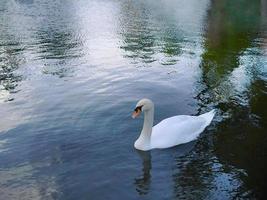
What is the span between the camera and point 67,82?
18.0 metres

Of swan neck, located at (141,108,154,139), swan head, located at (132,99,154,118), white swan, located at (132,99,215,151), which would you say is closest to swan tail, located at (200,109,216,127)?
white swan, located at (132,99,215,151)

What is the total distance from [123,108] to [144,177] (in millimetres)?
4660

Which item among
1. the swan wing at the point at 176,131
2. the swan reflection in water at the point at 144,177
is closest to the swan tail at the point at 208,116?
the swan wing at the point at 176,131

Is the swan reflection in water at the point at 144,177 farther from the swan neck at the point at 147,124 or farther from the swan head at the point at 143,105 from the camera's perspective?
the swan head at the point at 143,105

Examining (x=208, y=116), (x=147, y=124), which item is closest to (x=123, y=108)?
(x=208, y=116)

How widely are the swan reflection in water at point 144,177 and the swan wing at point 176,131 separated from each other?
432 mm

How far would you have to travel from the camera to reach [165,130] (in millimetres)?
12312

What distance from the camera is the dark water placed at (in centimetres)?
1033

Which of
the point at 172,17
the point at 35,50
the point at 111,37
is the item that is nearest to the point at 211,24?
the point at 172,17

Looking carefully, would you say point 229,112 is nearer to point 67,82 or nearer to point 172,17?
point 67,82

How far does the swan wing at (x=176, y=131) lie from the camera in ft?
39.6

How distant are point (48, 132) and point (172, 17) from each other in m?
27.0

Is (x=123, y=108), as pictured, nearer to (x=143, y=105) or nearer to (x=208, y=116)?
(x=208, y=116)

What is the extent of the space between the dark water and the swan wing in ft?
0.78
